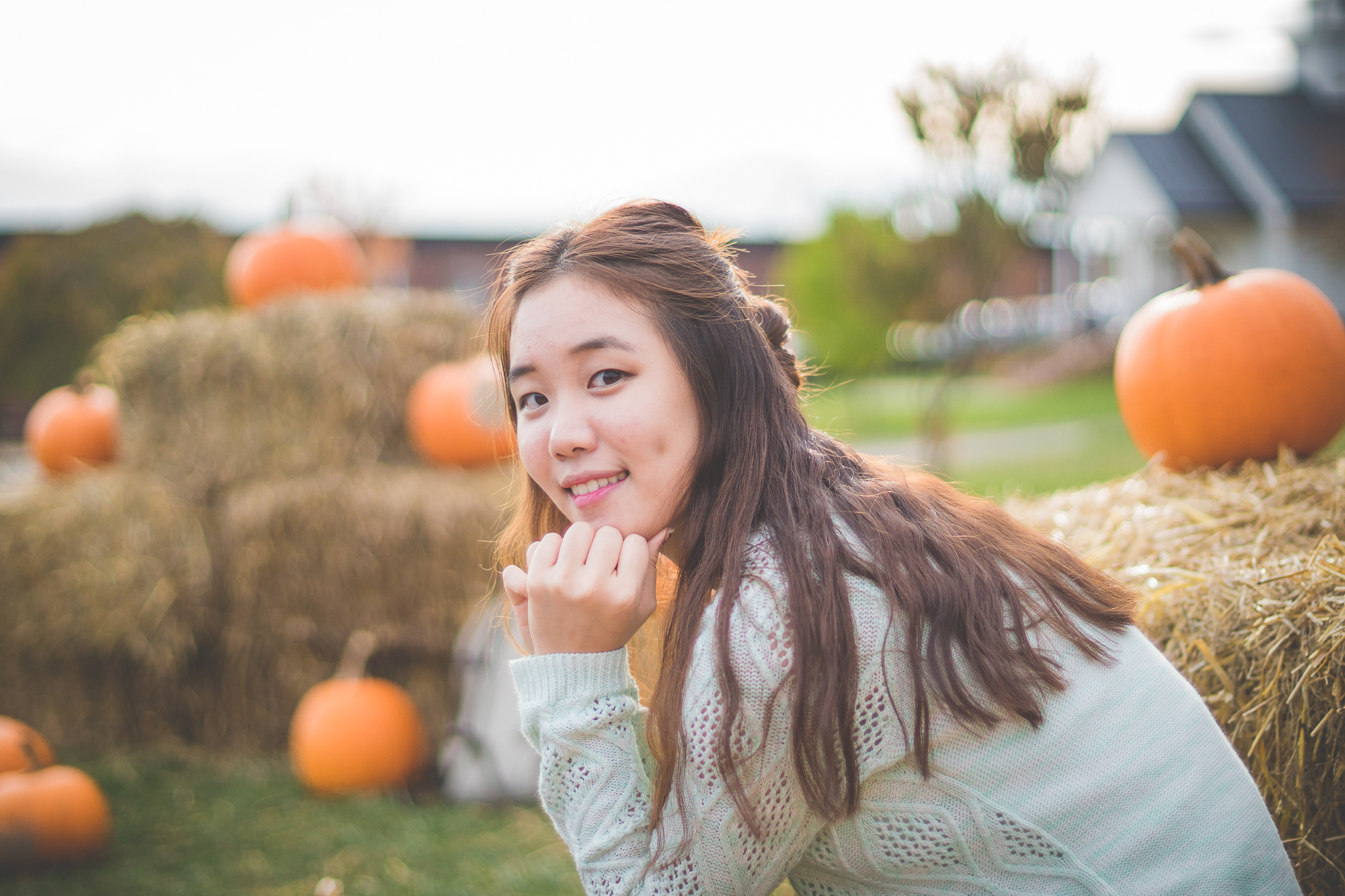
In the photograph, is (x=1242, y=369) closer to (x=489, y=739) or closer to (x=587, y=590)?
(x=587, y=590)

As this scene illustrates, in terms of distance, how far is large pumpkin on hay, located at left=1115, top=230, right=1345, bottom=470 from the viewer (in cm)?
261

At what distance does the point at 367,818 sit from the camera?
364cm

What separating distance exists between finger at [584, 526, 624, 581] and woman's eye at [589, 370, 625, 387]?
0.24m

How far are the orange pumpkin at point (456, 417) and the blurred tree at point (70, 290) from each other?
7507 millimetres

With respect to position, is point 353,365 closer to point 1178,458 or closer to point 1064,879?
point 1178,458

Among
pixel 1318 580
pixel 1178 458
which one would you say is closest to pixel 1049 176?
pixel 1178 458

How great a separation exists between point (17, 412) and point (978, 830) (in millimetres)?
17663

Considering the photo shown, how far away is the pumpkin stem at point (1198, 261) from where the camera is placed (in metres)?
2.76

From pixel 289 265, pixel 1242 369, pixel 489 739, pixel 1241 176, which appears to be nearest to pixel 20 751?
pixel 489 739

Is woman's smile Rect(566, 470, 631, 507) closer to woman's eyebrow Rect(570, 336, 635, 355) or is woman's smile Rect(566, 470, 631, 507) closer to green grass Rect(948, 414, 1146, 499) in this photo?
woman's eyebrow Rect(570, 336, 635, 355)

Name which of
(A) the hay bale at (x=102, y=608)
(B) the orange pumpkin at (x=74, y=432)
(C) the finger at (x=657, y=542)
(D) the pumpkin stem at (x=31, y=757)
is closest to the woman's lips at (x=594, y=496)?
(C) the finger at (x=657, y=542)

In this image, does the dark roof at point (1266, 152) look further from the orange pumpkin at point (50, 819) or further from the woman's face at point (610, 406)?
the orange pumpkin at point (50, 819)

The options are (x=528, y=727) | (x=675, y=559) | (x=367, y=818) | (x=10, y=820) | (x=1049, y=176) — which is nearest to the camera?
(x=528, y=727)

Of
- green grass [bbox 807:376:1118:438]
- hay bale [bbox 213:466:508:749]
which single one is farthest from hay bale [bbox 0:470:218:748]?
green grass [bbox 807:376:1118:438]
